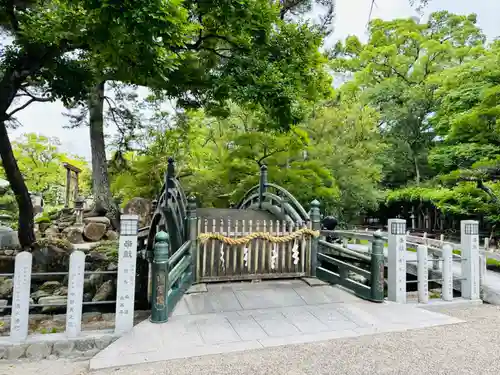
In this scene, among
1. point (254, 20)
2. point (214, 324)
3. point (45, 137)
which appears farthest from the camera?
point (45, 137)

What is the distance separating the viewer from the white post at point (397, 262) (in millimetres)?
5102

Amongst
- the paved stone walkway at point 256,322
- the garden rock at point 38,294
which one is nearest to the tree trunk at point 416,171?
the paved stone walkway at point 256,322

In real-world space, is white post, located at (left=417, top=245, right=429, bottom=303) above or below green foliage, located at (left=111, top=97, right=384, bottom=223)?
below

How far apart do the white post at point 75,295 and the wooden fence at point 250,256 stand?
2013mm

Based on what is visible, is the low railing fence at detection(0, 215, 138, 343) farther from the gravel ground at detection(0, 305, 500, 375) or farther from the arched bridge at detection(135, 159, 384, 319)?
the arched bridge at detection(135, 159, 384, 319)

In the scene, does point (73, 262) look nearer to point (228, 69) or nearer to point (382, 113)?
point (228, 69)

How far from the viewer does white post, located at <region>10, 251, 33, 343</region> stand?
355cm

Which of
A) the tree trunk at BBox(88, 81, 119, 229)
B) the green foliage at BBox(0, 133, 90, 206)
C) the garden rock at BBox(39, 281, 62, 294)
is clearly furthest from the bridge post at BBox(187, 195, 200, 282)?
the green foliage at BBox(0, 133, 90, 206)

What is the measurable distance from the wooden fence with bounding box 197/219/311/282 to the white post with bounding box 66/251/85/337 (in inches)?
79.2

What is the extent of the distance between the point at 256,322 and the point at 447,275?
11.2 ft

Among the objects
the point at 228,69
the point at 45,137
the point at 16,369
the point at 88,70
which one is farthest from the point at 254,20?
the point at 45,137

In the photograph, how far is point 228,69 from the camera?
6.79 metres

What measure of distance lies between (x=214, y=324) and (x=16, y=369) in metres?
2.02

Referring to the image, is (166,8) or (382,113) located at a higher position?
(382,113)
